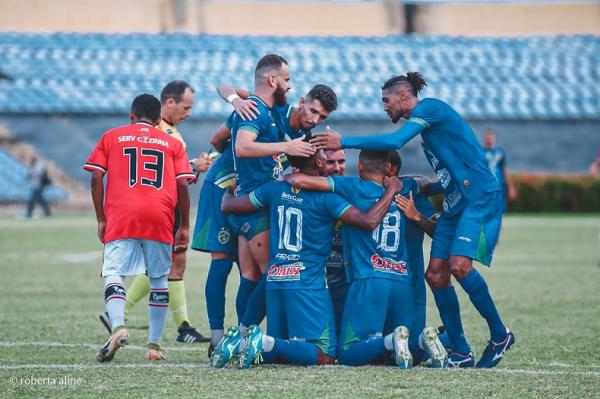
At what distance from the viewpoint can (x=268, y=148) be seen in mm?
7539

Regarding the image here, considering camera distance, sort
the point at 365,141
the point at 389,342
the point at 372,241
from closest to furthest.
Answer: the point at 389,342 < the point at 365,141 < the point at 372,241

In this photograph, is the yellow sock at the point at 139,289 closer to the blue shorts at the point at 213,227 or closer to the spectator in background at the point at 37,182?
the blue shorts at the point at 213,227

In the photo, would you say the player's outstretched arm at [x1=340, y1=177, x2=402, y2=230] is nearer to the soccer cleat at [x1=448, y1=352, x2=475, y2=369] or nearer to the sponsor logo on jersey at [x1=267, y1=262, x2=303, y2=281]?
the sponsor logo on jersey at [x1=267, y1=262, x2=303, y2=281]

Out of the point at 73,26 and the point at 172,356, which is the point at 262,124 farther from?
the point at 73,26

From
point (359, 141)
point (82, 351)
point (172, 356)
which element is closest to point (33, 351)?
point (82, 351)

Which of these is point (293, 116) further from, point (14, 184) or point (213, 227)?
point (14, 184)

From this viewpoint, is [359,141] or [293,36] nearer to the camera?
[359,141]

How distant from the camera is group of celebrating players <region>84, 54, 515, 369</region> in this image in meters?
7.54

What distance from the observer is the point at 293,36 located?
40.4 m

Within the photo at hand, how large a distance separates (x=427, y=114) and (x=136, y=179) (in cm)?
198

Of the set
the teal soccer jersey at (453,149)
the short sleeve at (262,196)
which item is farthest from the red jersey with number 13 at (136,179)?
the teal soccer jersey at (453,149)

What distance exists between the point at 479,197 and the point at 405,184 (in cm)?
51

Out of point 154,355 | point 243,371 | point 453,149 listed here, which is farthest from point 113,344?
point 453,149

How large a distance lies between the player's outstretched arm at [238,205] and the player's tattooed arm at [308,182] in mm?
334
